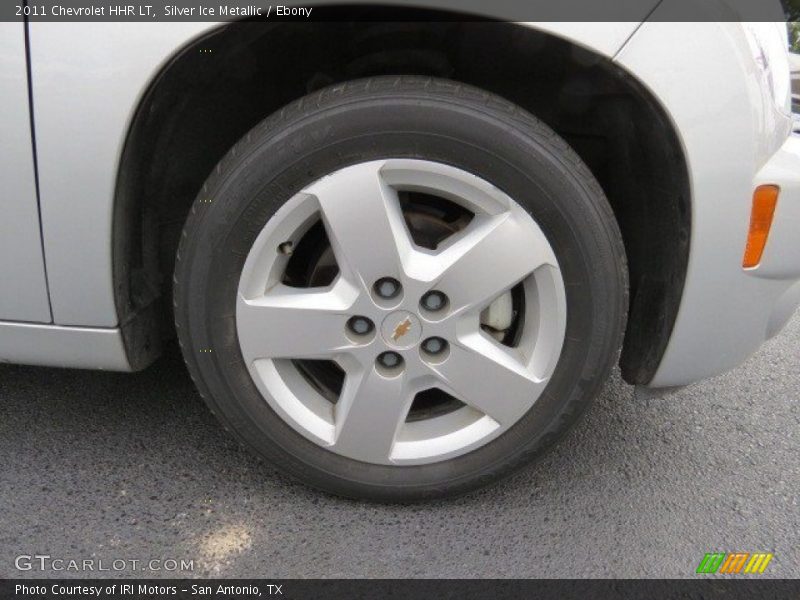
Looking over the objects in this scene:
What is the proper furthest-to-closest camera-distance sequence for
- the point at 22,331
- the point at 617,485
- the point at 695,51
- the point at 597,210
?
the point at 617,485 → the point at 22,331 → the point at 597,210 → the point at 695,51

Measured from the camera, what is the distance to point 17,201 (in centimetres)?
155

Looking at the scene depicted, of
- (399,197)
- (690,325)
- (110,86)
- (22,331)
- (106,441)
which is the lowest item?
(106,441)

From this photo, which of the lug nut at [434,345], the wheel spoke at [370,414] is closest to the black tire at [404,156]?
the wheel spoke at [370,414]

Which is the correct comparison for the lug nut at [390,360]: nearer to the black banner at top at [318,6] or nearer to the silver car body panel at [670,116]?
the silver car body panel at [670,116]

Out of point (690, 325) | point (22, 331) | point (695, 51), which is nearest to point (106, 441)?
point (22, 331)

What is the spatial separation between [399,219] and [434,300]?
19 cm

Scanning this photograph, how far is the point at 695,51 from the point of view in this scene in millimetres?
1455

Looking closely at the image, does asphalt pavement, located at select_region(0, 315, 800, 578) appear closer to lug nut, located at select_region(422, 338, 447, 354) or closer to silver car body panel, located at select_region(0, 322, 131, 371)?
silver car body panel, located at select_region(0, 322, 131, 371)

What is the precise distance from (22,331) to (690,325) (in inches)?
59.5

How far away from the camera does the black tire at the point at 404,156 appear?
1.52 metres

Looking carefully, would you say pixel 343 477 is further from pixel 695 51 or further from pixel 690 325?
pixel 695 51

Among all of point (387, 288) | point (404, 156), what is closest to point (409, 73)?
point (404, 156)
